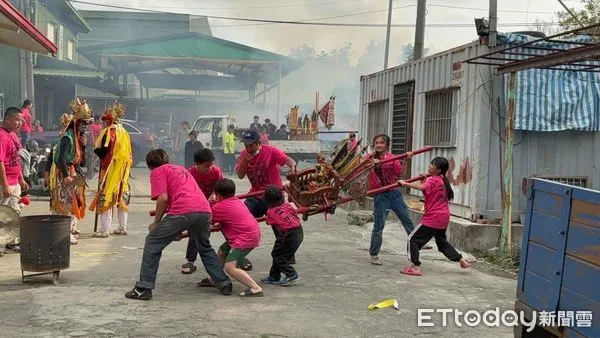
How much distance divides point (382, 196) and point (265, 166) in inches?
64.2

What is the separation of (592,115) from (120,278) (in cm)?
689

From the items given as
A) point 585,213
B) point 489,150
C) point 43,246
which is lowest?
point 43,246

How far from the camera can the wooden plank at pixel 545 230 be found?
3561mm

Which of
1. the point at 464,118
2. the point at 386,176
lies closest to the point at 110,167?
the point at 386,176

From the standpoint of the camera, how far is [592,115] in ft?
28.3

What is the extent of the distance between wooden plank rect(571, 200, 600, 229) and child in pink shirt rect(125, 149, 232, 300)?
125 inches

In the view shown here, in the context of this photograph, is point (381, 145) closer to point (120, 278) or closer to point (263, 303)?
point (263, 303)

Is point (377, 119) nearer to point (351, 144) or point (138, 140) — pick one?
point (351, 144)

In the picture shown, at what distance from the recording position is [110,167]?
326 inches

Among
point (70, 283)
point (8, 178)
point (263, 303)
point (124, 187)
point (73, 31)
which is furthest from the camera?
point (73, 31)

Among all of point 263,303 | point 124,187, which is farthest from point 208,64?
point 263,303

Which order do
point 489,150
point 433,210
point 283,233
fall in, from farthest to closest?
point 489,150 < point 433,210 < point 283,233

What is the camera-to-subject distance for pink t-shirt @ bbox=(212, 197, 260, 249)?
553cm

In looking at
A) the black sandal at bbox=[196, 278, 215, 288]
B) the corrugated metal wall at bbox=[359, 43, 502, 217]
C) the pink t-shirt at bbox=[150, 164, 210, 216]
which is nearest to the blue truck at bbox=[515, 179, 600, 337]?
the pink t-shirt at bbox=[150, 164, 210, 216]
